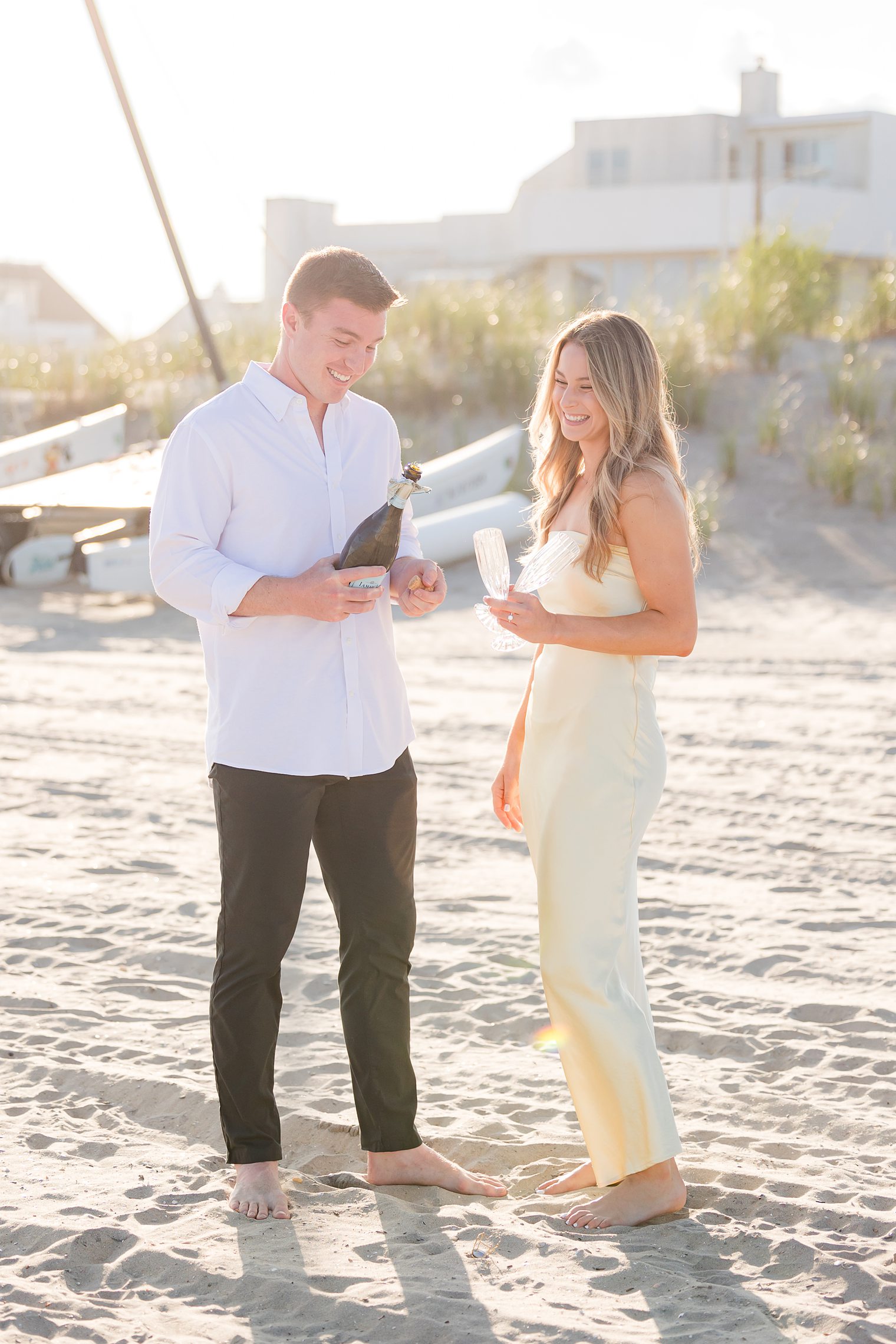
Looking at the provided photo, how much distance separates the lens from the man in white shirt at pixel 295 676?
3.00m

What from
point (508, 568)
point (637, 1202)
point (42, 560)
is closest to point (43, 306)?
point (42, 560)

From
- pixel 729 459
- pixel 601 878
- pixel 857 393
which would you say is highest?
pixel 857 393

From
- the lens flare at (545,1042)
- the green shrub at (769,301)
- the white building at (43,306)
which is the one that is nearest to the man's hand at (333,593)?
the lens flare at (545,1042)

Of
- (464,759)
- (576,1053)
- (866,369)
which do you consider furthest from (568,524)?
(866,369)

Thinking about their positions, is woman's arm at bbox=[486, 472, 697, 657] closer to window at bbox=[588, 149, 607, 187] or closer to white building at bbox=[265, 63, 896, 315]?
white building at bbox=[265, 63, 896, 315]

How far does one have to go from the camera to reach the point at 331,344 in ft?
9.86

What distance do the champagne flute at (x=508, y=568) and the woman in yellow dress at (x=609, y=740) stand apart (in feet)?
0.12

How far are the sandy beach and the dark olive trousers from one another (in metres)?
0.25

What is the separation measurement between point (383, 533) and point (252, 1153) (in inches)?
58.3

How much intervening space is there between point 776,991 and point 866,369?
45.9 feet

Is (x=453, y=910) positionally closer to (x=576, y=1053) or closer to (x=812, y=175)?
(x=576, y=1053)

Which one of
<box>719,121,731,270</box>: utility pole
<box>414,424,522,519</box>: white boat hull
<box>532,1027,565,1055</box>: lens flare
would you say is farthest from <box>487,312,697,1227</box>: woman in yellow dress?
<box>719,121,731,270</box>: utility pole

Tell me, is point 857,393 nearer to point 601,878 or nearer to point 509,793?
point 509,793

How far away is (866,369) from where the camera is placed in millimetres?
17078
